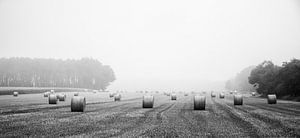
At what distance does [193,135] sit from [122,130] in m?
3.16

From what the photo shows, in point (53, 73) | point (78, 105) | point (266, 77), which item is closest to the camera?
point (78, 105)

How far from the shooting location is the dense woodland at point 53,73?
129 meters

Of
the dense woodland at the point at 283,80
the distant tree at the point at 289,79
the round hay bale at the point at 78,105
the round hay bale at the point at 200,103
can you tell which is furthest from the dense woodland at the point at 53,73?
the round hay bale at the point at 78,105

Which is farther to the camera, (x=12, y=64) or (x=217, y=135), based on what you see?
(x=12, y=64)

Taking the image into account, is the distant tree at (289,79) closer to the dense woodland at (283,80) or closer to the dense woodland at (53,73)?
the dense woodland at (283,80)

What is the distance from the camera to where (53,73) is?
5295 inches

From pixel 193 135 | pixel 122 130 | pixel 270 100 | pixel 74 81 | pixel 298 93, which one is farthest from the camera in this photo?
pixel 74 81

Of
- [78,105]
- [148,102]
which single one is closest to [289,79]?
[148,102]

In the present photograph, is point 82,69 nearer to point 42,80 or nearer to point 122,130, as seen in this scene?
point 42,80

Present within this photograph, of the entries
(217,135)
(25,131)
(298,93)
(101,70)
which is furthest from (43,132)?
(101,70)

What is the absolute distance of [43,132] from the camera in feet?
39.4

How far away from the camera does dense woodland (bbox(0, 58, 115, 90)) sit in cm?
12939

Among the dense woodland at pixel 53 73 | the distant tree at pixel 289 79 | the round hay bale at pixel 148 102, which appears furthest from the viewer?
the dense woodland at pixel 53 73

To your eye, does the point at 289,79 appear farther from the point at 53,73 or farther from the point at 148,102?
the point at 53,73
